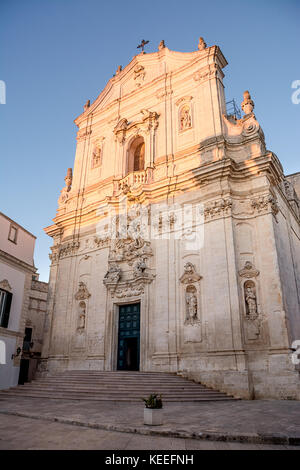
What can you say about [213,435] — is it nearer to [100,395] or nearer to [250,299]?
[100,395]

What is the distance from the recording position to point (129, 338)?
17.0 meters

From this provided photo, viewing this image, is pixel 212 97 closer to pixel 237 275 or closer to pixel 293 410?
pixel 237 275

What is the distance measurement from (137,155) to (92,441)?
59.9ft

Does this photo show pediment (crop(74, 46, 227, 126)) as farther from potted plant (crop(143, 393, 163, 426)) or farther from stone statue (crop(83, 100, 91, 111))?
potted plant (crop(143, 393, 163, 426))

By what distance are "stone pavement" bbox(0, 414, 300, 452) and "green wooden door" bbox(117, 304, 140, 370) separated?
10.2 m

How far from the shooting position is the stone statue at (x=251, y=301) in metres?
13.6

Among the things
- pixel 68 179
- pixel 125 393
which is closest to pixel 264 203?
pixel 125 393

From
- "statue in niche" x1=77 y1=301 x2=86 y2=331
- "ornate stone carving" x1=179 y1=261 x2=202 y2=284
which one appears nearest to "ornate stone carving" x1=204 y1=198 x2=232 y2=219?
"ornate stone carving" x1=179 y1=261 x2=202 y2=284

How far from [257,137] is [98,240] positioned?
32.6 ft

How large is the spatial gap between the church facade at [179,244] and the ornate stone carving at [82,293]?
115mm

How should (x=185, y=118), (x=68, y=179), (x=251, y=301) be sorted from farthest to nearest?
(x=68, y=179) → (x=185, y=118) → (x=251, y=301)

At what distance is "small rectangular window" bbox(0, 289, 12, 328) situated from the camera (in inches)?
612

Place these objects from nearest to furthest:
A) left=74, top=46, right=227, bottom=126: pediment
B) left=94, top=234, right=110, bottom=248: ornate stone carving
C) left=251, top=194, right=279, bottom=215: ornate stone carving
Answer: left=251, top=194, right=279, bottom=215: ornate stone carving, left=94, top=234, right=110, bottom=248: ornate stone carving, left=74, top=46, right=227, bottom=126: pediment

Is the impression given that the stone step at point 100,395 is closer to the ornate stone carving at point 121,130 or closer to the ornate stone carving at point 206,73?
the ornate stone carving at point 121,130
